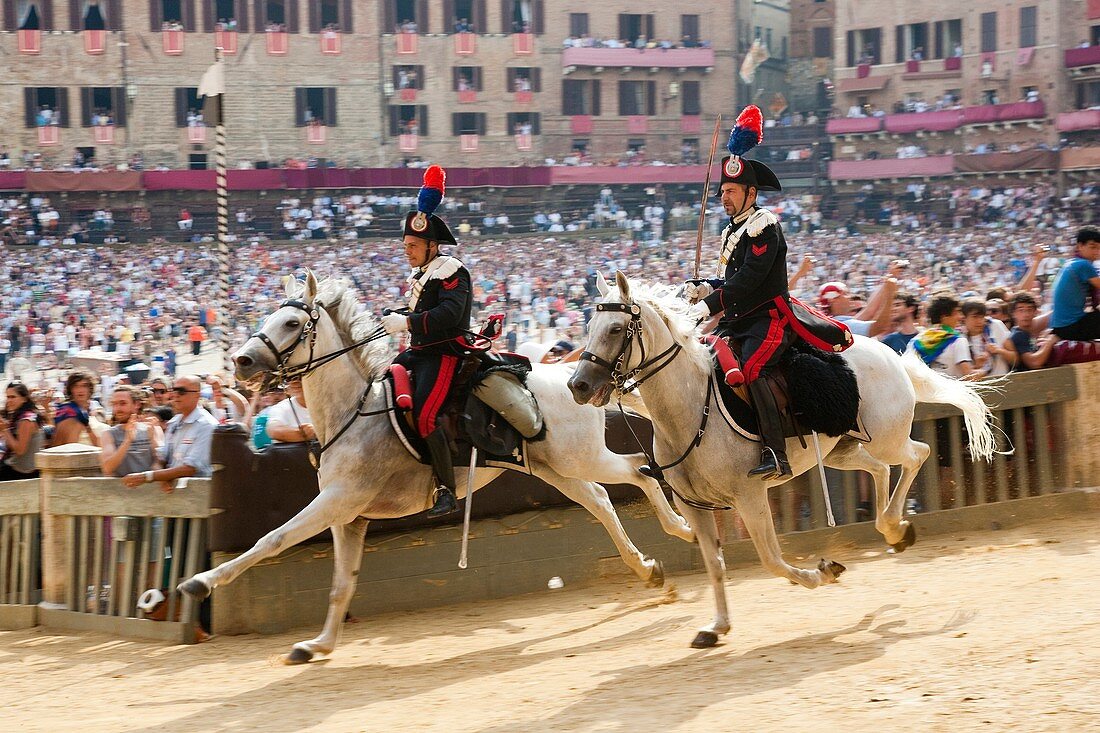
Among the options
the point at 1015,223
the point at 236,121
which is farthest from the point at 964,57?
the point at 236,121

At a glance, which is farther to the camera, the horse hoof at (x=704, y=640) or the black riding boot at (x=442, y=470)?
the black riding boot at (x=442, y=470)

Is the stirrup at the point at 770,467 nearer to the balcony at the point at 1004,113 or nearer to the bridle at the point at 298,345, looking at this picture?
the bridle at the point at 298,345

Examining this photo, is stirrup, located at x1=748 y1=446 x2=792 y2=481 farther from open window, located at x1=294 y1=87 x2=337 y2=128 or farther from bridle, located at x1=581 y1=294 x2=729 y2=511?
open window, located at x1=294 y1=87 x2=337 y2=128

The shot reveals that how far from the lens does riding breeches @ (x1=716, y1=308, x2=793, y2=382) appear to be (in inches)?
287

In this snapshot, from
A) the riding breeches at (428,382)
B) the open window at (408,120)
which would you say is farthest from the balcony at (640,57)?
the riding breeches at (428,382)

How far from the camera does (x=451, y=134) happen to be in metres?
58.8

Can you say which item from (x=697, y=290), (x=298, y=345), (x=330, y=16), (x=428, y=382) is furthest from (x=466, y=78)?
(x=697, y=290)

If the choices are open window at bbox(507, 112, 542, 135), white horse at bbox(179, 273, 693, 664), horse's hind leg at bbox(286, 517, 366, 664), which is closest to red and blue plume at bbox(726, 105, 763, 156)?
white horse at bbox(179, 273, 693, 664)

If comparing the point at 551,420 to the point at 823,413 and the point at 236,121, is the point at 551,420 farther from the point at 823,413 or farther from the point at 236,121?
the point at 236,121

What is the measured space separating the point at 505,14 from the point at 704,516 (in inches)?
2190

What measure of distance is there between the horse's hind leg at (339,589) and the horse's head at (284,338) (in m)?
1.10

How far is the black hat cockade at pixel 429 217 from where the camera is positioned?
7766 millimetres

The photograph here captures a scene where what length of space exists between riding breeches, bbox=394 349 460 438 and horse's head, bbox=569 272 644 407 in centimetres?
121

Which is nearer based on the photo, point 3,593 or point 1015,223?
point 3,593
